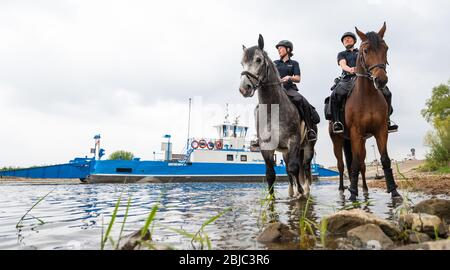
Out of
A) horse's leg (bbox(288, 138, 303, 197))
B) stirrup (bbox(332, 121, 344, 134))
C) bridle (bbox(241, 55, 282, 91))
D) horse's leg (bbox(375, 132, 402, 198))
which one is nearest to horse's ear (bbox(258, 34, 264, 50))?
bridle (bbox(241, 55, 282, 91))

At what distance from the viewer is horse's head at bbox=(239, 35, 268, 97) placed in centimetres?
473

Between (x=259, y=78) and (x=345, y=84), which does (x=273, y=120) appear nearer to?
(x=259, y=78)

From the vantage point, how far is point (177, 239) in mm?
2561

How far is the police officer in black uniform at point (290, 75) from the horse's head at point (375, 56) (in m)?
1.39

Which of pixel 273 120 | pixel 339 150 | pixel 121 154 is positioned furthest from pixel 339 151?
pixel 121 154

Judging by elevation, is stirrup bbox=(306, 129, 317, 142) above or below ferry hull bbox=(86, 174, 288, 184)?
above

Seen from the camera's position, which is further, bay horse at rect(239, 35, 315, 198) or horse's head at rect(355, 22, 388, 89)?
bay horse at rect(239, 35, 315, 198)

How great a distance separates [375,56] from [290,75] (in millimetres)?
1992

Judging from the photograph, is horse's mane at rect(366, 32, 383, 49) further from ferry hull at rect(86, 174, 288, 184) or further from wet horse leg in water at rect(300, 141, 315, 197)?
ferry hull at rect(86, 174, 288, 184)

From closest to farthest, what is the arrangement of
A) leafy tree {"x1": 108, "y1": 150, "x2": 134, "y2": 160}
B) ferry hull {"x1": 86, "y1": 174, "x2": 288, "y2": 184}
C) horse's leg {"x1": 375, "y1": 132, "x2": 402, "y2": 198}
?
horse's leg {"x1": 375, "y1": 132, "x2": 402, "y2": 198}, ferry hull {"x1": 86, "y1": 174, "x2": 288, "y2": 184}, leafy tree {"x1": 108, "y1": 150, "x2": 134, "y2": 160}

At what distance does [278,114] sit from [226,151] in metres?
24.0

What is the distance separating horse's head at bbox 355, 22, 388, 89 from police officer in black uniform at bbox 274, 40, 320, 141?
4.55 feet

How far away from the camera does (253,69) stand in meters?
5.09
